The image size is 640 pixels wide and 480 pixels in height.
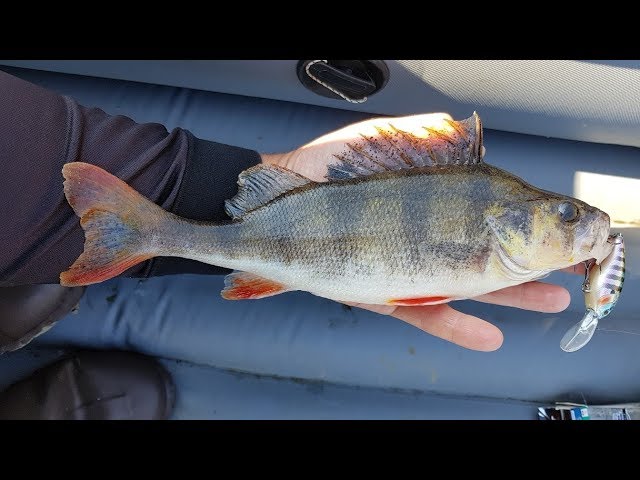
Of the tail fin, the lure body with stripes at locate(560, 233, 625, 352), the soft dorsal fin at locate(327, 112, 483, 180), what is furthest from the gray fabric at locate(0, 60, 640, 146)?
the tail fin

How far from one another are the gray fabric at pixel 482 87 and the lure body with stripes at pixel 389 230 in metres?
0.43

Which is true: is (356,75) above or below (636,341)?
above

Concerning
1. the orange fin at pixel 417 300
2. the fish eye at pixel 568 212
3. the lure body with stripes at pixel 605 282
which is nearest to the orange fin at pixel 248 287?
the orange fin at pixel 417 300

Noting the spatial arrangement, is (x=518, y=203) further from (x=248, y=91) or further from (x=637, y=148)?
(x=248, y=91)

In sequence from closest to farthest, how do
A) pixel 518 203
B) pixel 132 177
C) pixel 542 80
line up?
pixel 518 203
pixel 132 177
pixel 542 80

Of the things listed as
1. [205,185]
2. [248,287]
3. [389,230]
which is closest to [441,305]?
[389,230]

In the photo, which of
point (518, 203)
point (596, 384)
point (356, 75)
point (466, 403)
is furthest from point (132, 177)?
point (596, 384)

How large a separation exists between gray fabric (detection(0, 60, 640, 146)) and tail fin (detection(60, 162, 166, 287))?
0.81 metres

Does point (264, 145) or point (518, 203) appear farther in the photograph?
point (264, 145)

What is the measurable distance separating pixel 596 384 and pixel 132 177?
192cm

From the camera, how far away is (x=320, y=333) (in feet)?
7.20

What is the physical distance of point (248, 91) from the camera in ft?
7.18

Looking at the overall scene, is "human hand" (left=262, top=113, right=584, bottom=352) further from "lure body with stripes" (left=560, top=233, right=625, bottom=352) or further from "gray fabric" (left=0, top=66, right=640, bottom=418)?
"gray fabric" (left=0, top=66, right=640, bottom=418)

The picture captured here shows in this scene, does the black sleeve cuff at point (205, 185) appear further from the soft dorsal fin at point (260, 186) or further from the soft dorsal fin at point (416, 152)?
the soft dorsal fin at point (416, 152)
